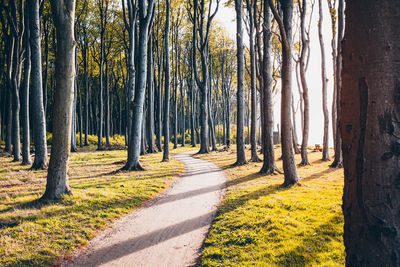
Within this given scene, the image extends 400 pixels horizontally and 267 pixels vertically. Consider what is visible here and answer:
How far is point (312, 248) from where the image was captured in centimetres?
398

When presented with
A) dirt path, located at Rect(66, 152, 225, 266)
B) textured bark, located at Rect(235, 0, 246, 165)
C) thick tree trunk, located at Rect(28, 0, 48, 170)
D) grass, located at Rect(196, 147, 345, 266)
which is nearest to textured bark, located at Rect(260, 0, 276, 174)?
textured bark, located at Rect(235, 0, 246, 165)

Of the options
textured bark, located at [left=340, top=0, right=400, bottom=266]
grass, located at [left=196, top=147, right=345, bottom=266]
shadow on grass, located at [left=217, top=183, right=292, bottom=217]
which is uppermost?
textured bark, located at [left=340, top=0, right=400, bottom=266]

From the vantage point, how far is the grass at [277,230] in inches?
146

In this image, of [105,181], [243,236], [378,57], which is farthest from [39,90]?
[378,57]

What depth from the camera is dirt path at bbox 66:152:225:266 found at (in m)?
3.85

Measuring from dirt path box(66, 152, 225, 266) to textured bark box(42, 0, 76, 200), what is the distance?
2542mm

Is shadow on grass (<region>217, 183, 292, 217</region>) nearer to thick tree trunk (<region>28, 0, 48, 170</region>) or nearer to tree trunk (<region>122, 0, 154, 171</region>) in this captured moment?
tree trunk (<region>122, 0, 154, 171</region>)

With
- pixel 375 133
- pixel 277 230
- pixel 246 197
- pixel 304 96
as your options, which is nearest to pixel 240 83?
pixel 304 96

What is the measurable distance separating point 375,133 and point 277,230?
3.23 metres

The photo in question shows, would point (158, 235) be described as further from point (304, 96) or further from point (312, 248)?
point (304, 96)

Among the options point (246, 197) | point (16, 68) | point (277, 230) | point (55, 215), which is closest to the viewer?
point (277, 230)

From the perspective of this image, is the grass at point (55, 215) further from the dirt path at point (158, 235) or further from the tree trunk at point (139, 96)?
the tree trunk at point (139, 96)

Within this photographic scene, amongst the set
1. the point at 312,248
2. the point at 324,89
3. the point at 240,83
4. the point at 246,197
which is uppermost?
the point at 240,83

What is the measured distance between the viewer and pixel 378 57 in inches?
78.2
